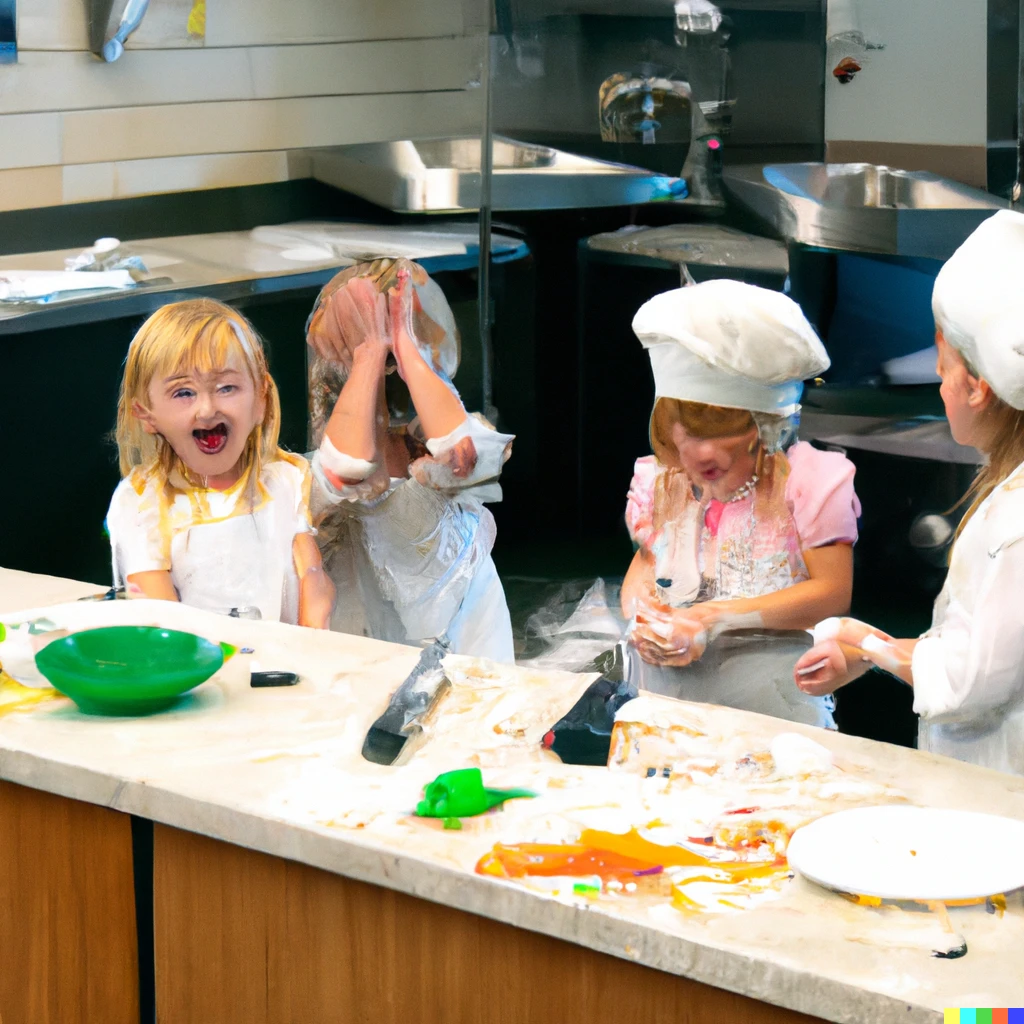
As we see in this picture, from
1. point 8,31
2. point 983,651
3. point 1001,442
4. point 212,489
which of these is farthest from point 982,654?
point 8,31

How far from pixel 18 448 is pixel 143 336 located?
1.73ft

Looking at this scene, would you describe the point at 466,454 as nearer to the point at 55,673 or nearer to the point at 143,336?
the point at 143,336

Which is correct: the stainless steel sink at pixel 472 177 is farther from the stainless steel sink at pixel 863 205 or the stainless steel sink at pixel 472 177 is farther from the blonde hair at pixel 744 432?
the blonde hair at pixel 744 432

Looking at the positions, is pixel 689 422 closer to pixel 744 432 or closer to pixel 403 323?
pixel 744 432

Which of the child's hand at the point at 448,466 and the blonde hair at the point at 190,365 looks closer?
the blonde hair at the point at 190,365

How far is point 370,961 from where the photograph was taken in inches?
56.7

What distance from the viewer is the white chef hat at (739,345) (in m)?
2.41

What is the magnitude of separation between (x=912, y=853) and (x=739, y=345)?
126 centimetres

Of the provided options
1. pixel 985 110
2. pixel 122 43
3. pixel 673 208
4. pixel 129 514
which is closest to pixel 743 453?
pixel 673 208

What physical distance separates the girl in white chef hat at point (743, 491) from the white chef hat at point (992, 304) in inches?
19.5

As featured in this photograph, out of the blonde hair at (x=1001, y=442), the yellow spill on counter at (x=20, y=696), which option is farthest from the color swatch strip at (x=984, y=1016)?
the yellow spill on counter at (x=20, y=696)

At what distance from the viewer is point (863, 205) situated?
244cm

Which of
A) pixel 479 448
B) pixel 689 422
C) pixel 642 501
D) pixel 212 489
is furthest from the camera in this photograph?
pixel 479 448

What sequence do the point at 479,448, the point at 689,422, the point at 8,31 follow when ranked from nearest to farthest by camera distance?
the point at 689,422, the point at 479,448, the point at 8,31
